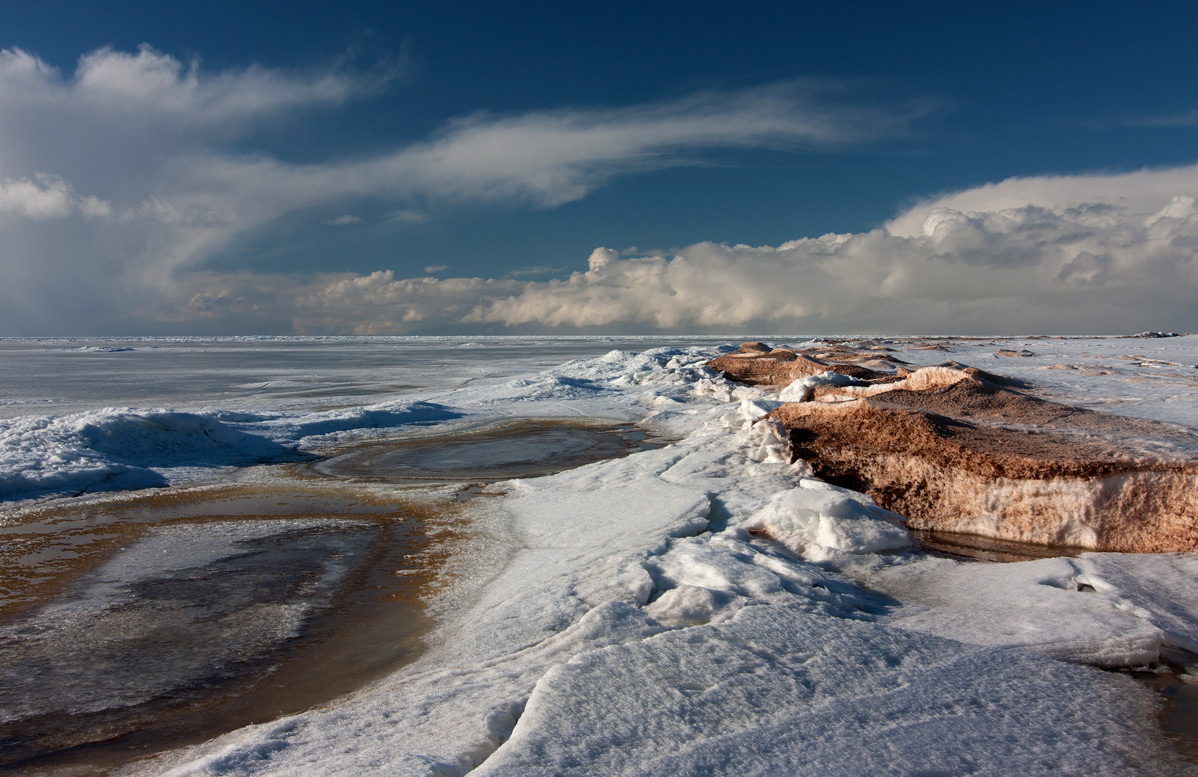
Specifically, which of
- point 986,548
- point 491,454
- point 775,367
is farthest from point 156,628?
point 775,367

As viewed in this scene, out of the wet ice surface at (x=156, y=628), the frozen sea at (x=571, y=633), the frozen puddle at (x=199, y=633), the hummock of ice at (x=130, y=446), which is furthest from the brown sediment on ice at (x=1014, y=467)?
the hummock of ice at (x=130, y=446)

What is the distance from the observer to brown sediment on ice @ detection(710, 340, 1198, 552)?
4426mm

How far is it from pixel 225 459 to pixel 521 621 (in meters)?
7.59

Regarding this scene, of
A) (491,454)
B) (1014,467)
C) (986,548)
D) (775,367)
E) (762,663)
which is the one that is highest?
(775,367)

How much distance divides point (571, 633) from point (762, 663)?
1043 mm

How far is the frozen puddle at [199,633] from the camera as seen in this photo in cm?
286

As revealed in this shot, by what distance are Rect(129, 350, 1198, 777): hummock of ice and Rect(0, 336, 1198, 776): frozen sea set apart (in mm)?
16

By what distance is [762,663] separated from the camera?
9.27 feet

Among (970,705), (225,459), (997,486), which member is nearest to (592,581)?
(970,705)

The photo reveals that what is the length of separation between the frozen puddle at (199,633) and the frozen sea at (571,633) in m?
0.02

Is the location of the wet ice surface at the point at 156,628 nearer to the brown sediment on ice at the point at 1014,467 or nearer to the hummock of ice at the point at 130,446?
the hummock of ice at the point at 130,446

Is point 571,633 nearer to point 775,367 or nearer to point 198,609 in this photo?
point 198,609

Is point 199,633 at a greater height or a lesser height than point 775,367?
lesser

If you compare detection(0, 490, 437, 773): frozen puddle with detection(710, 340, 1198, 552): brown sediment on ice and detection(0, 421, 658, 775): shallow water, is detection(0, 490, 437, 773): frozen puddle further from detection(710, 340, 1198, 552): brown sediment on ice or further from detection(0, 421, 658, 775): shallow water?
detection(710, 340, 1198, 552): brown sediment on ice
